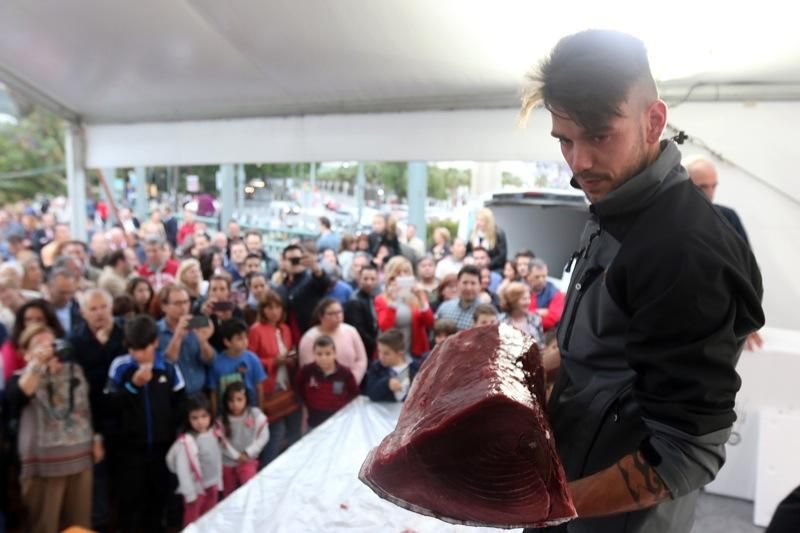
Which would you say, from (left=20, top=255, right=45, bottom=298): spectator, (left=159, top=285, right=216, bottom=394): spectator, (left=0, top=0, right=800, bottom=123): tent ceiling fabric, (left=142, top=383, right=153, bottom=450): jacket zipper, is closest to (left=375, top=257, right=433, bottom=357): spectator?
(left=159, top=285, right=216, bottom=394): spectator

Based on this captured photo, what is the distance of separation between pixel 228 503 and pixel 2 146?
72.9 ft

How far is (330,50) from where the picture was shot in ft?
14.0

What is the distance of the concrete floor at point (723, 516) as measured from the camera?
2948 millimetres

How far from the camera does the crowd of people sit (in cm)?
280

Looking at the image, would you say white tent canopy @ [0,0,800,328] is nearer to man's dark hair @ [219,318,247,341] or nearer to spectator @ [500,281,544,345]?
spectator @ [500,281,544,345]

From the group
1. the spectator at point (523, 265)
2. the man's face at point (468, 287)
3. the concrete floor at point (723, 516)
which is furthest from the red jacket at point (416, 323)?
the concrete floor at point (723, 516)

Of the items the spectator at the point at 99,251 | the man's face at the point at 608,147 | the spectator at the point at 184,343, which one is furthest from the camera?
the spectator at the point at 99,251

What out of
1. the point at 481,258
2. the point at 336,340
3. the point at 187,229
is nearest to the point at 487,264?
the point at 481,258

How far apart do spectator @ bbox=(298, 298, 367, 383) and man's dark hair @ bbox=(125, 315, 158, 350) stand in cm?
105

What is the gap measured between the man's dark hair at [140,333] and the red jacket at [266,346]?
0.88 metres

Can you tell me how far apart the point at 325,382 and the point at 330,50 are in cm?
260

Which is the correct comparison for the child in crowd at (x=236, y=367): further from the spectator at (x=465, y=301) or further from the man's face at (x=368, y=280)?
the spectator at (x=465, y=301)

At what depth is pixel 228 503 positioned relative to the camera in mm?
2275

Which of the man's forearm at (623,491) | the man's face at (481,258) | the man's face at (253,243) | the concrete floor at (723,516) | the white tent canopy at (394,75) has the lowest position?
the concrete floor at (723,516)
